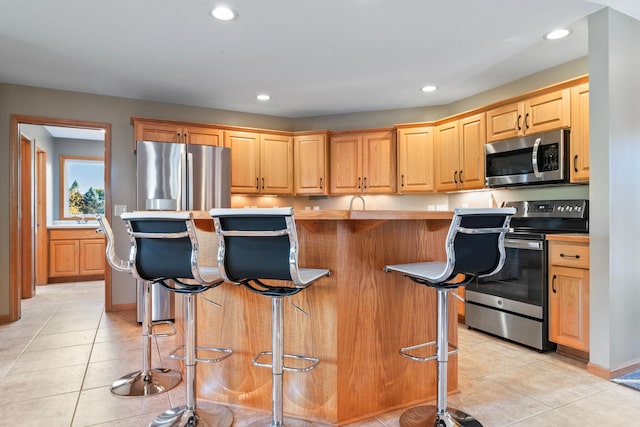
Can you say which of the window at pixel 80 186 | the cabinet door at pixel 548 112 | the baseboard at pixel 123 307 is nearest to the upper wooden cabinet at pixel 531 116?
the cabinet door at pixel 548 112

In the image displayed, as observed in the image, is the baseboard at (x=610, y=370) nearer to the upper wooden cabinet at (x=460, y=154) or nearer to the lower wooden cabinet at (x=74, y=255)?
the upper wooden cabinet at (x=460, y=154)

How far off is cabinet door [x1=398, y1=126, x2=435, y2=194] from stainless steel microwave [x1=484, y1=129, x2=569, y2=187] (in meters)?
0.82

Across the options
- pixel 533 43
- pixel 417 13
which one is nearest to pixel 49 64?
pixel 417 13

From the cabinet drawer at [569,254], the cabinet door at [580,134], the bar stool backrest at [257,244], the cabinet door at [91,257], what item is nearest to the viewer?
the bar stool backrest at [257,244]

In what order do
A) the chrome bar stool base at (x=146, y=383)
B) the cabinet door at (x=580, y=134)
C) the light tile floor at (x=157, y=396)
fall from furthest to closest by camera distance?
the cabinet door at (x=580, y=134)
the chrome bar stool base at (x=146, y=383)
the light tile floor at (x=157, y=396)

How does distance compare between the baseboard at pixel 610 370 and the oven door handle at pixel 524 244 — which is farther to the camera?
the oven door handle at pixel 524 244

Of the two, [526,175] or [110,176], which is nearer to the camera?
[526,175]

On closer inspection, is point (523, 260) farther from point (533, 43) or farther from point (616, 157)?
point (533, 43)

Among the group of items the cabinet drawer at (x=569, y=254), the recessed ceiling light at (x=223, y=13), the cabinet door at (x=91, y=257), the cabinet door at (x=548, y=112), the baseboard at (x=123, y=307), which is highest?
the recessed ceiling light at (x=223, y=13)

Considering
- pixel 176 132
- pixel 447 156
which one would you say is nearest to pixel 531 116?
pixel 447 156

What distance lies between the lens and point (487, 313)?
3.37 meters

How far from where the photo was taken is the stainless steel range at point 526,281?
116 inches

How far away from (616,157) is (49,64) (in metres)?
4.52

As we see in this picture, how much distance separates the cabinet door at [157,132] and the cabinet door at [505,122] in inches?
129
